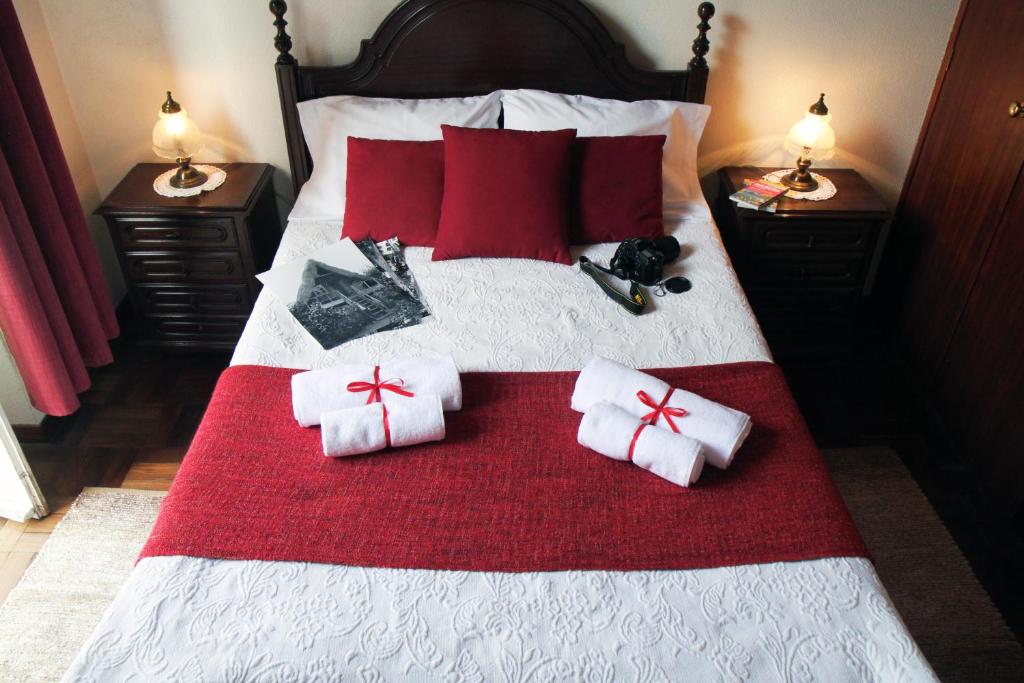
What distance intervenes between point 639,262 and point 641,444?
2.30 feet

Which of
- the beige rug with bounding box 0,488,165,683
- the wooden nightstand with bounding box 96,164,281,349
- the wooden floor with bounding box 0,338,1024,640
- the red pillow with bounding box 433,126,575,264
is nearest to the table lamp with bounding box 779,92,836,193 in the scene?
the wooden floor with bounding box 0,338,1024,640

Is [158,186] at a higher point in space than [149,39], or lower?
lower

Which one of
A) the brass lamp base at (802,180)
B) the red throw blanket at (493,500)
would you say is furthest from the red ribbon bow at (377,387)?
the brass lamp base at (802,180)

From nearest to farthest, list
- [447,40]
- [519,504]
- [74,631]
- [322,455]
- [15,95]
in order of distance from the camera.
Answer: [519,504]
[322,455]
[74,631]
[15,95]
[447,40]

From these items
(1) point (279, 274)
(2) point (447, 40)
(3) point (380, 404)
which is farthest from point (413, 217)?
(3) point (380, 404)

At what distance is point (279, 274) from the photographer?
2258 millimetres

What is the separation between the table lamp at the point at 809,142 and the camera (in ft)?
8.39

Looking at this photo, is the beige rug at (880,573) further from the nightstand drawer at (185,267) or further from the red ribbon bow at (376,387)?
the red ribbon bow at (376,387)

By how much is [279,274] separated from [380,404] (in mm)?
718

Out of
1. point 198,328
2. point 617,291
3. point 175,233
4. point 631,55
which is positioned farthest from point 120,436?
point 631,55

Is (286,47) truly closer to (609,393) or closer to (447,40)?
(447,40)

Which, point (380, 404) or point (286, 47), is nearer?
point (380, 404)

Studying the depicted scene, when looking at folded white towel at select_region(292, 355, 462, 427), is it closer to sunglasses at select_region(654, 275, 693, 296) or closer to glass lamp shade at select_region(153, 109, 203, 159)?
sunglasses at select_region(654, 275, 693, 296)

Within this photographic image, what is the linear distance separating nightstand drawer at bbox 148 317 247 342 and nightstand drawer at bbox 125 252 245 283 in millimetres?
149
